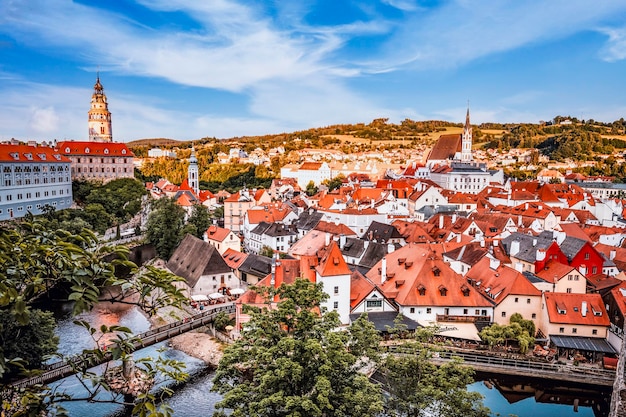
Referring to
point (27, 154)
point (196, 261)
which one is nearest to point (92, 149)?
point (27, 154)

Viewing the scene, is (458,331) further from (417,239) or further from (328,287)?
(417,239)

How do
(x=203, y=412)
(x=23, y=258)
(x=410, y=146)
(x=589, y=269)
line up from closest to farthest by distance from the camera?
(x=23, y=258) < (x=203, y=412) < (x=589, y=269) < (x=410, y=146)

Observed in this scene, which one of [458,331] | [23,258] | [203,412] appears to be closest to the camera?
[23,258]

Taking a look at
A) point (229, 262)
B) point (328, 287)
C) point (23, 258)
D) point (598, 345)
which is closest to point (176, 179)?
point (229, 262)

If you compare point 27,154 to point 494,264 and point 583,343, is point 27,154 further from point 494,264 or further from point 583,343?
point 583,343

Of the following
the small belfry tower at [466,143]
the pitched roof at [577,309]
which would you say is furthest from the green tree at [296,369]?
the small belfry tower at [466,143]

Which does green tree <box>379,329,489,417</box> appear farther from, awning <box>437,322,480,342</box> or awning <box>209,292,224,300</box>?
awning <box>209,292,224,300</box>

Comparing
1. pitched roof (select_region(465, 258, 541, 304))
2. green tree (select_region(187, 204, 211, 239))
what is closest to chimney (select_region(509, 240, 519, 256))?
pitched roof (select_region(465, 258, 541, 304))
